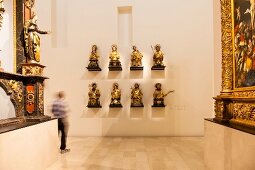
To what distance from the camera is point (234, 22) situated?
452 centimetres

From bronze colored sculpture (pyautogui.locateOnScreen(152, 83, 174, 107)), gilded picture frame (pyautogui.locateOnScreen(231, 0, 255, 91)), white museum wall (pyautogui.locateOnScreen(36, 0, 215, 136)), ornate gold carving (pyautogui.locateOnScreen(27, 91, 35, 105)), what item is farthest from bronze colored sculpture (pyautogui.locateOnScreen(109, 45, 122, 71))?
gilded picture frame (pyautogui.locateOnScreen(231, 0, 255, 91))

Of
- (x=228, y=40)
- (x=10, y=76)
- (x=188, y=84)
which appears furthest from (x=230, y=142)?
(x=188, y=84)

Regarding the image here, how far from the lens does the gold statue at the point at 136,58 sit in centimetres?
941

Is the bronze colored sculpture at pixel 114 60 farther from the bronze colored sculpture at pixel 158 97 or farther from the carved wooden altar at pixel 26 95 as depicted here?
the carved wooden altar at pixel 26 95

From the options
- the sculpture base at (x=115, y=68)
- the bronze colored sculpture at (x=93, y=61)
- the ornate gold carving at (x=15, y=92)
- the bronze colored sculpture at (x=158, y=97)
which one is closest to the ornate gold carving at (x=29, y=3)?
the ornate gold carving at (x=15, y=92)

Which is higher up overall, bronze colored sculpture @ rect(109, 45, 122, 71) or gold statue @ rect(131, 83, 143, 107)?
bronze colored sculpture @ rect(109, 45, 122, 71)

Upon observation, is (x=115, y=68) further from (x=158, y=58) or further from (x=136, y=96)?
(x=158, y=58)

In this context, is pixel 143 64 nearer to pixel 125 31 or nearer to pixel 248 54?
pixel 125 31

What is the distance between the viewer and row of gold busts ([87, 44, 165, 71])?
9.37m

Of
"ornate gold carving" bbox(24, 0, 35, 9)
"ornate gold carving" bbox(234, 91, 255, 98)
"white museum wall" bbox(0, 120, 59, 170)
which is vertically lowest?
"white museum wall" bbox(0, 120, 59, 170)

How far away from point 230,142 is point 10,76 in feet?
12.2

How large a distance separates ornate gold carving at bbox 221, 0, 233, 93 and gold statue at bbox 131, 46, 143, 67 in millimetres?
4743

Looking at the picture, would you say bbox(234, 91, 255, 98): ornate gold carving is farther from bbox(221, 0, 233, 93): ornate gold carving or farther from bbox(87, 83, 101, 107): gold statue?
bbox(87, 83, 101, 107): gold statue

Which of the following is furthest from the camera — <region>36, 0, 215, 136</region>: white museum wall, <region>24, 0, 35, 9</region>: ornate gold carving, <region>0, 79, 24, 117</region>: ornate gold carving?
<region>36, 0, 215, 136</region>: white museum wall
